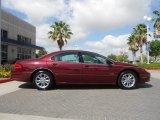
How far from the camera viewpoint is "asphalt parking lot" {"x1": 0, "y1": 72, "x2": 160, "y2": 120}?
6.67 metres

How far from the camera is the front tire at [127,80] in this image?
35.9 feet

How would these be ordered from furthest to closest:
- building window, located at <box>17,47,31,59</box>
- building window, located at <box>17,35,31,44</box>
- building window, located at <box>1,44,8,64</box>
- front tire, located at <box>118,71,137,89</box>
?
building window, located at <box>17,35,31,44</box> → building window, located at <box>17,47,31,59</box> → building window, located at <box>1,44,8,64</box> → front tire, located at <box>118,71,137,89</box>

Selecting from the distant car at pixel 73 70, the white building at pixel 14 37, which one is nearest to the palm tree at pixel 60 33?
the white building at pixel 14 37

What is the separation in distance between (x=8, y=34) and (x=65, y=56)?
90.8 feet

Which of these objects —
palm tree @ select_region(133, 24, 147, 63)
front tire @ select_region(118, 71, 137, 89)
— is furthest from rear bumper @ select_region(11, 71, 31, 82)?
palm tree @ select_region(133, 24, 147, 63)

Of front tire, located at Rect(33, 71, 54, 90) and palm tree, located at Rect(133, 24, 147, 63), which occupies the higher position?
palm tree, located at Rect(133, 24, 147, 63)

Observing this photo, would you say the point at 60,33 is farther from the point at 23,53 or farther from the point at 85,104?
the point at 85,104

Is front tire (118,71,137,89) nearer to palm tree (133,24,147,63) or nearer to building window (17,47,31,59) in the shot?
building window (17,47,31,59)

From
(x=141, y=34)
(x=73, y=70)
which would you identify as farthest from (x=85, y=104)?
(x=141, y=34)

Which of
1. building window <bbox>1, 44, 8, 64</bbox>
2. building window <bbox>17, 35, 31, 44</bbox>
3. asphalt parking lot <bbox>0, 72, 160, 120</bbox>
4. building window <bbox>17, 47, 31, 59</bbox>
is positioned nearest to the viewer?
asphalt parking lot <bbox>0, 72, 160, 120</bbox>

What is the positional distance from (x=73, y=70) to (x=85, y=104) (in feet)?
9.97

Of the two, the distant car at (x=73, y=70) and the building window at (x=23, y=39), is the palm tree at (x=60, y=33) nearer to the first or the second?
the building window at (x=23, y=39)

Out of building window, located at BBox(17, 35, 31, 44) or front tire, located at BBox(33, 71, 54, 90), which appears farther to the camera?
building window, located at BBox(17, 35, 31, 44)

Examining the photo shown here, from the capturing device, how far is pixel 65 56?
11.0 m
